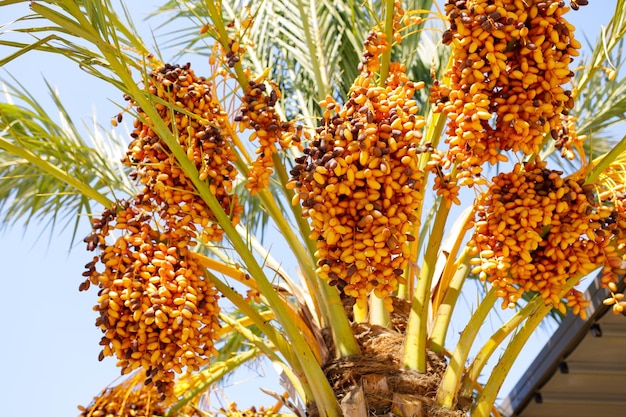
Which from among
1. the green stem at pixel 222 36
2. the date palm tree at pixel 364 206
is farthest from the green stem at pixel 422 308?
the green stem at pixel 222 36

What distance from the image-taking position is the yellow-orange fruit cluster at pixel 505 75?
→ 2.61 meters

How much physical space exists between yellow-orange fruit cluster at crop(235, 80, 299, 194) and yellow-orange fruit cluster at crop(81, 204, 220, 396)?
13.2 inches

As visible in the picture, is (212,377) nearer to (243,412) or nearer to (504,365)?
(243,412)

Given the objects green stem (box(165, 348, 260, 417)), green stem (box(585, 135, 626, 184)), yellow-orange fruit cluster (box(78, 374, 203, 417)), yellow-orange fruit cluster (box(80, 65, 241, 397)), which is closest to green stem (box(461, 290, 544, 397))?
green stem (box(585, 135, 626, 184))

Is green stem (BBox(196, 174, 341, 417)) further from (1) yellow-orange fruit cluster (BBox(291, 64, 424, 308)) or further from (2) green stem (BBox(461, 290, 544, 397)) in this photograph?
(2) green stem (BBox(461, 290, 544, 397))

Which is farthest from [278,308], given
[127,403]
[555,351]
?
[555,351]

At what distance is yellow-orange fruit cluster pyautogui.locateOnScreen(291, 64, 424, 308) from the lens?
2492mm

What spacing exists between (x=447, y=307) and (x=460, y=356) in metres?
0.26

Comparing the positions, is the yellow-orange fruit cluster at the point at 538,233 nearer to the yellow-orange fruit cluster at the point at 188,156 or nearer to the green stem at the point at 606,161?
the green stem at the point at 606,161

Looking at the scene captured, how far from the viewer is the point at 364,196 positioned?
2.51m

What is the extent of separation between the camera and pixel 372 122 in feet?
8.48

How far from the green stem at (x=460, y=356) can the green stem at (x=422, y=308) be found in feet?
0.33

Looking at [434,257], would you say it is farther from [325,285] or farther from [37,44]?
[37,44]

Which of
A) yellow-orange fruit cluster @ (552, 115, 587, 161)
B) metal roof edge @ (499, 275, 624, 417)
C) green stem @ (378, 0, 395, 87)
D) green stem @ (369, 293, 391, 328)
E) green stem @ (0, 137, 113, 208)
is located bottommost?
metal roof edge @ (499, 275, 624, 417)
